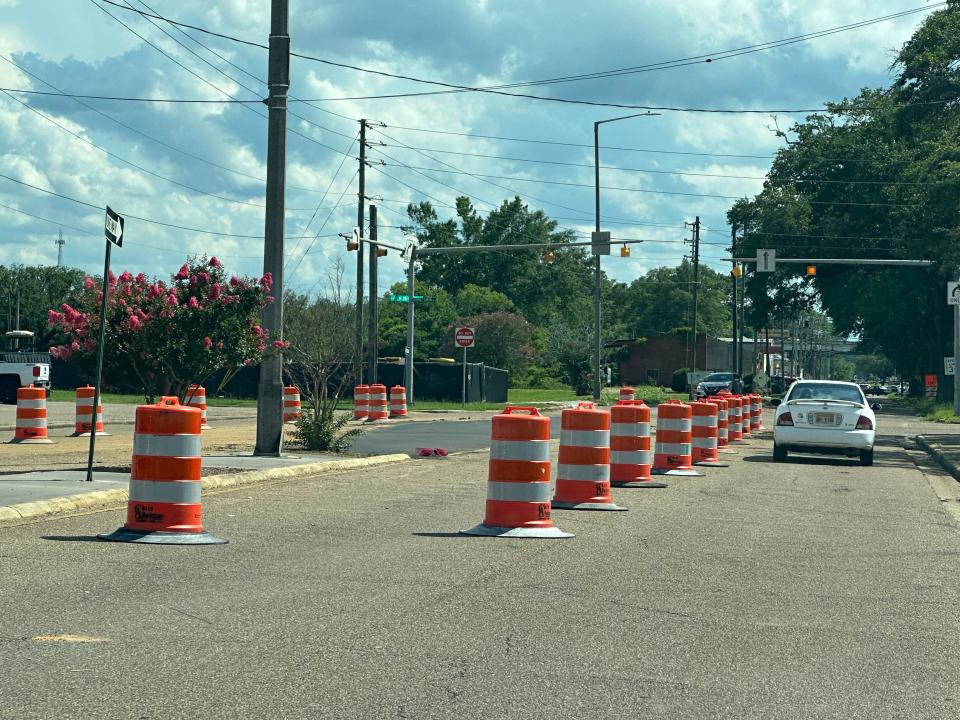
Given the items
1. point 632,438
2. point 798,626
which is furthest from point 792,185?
point 798,626

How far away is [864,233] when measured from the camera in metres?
64.8

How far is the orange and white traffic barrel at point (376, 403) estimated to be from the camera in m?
36.8

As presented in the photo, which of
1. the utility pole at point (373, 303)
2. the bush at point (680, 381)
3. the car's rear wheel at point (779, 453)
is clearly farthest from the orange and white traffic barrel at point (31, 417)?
the bush at point (680, 381)

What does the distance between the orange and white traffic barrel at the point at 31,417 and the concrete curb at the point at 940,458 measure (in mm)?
15396

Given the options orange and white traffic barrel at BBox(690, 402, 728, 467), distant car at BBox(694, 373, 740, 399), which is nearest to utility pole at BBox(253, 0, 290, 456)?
orange and white traffic barrel at BBox(690, 402, 728, 467)

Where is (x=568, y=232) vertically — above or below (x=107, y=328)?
above

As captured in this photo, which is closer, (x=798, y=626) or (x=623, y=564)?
(x=798, y=626)

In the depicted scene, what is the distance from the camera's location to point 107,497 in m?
13.5

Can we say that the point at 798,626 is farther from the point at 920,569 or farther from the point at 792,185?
the point at 792,185

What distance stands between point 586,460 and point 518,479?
228 cm

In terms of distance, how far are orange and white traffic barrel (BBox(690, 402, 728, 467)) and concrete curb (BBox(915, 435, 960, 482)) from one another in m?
3.63

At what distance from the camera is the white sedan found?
23.0 meters

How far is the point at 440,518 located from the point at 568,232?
117167 mm

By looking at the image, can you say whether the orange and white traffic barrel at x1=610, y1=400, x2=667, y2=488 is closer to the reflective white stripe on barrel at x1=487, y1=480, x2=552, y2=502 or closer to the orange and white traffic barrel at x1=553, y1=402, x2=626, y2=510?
the orange and white traffic barrel at x1=553, y1=402, x2=626, y2=510
